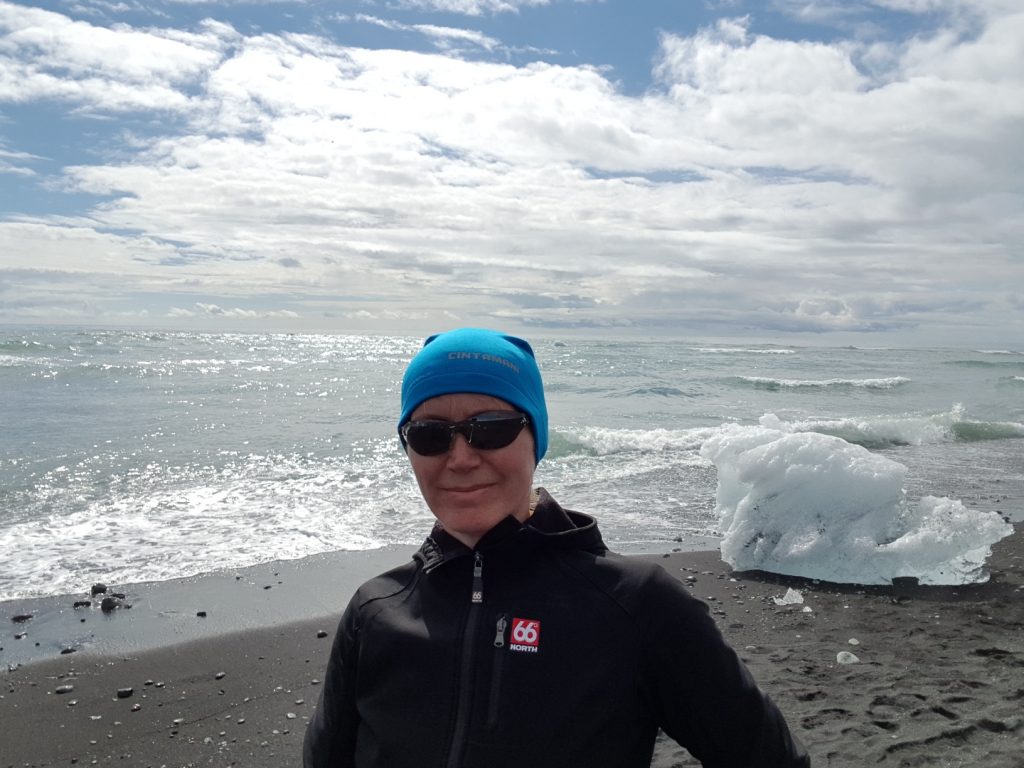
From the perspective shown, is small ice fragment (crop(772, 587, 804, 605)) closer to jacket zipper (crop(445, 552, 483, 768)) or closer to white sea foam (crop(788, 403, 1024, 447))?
jacket zipper (crop(445, 552, 483, 768))

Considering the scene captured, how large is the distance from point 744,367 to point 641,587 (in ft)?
166

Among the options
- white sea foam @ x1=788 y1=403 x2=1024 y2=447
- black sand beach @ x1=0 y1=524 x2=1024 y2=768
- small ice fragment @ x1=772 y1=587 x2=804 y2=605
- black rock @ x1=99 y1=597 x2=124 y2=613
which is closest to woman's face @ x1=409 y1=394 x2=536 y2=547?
black sand beach @ x1=0 y1=524 x2=1024 y2=768

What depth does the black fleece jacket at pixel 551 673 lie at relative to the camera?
1632 mm

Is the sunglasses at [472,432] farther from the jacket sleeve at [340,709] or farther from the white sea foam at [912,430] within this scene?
the white sea foam at [912,430]

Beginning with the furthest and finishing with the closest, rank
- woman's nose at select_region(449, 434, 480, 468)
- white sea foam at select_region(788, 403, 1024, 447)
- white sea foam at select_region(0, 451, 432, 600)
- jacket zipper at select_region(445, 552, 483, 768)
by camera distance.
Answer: white sea foam at select_region(788, 403, 1024, 447) < white sea foam at select_region(0, 451, 432, 600) < woman's nose at select_region(449, 434, 480, 468) < jacket zipper at select_region(445, 552, 483, 768)

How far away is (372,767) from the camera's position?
5.66 ft

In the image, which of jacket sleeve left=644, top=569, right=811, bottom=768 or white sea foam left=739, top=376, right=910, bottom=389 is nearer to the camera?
jacket sleeve left=644, top=569, right=811, bottom=768

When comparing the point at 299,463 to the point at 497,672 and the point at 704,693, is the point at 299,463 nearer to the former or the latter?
the point at 497,672

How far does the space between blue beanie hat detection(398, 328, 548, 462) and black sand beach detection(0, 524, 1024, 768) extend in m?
3.00

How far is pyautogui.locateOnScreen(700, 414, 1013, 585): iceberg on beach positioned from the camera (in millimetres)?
7387

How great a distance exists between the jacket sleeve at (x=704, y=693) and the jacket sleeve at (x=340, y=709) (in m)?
0.72

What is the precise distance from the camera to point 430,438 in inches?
76.1

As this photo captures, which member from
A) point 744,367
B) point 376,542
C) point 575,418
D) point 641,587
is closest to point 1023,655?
point 641,587

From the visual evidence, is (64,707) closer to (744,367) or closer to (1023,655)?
(1023,655)
